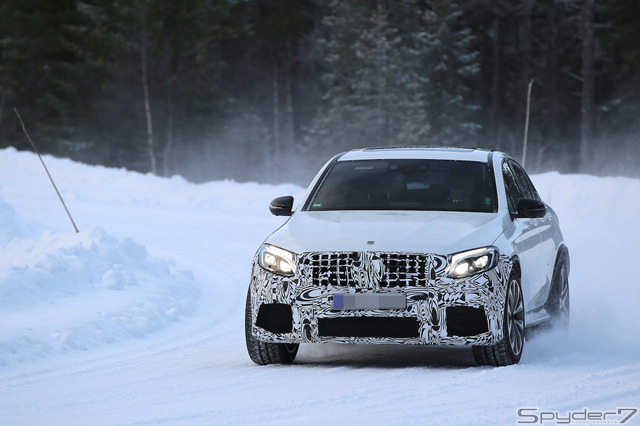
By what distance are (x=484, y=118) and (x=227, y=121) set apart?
1499 cm

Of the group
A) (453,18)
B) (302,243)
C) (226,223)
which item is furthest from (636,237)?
(453,18)

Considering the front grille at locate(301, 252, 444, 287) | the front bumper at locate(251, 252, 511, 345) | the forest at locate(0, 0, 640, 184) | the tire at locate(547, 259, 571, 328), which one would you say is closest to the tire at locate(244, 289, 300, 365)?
the front bumper at locate(251, 252, 511, 345)

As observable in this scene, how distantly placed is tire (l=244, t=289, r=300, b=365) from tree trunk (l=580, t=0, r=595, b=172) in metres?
44.5

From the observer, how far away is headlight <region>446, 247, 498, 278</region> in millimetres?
7410

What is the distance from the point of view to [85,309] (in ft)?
35.9

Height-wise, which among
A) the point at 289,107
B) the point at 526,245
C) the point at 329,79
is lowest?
the point at 289,107

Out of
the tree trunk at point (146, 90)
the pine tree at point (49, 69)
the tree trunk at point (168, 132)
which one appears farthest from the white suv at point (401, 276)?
the tree trunk at point (168, 132)

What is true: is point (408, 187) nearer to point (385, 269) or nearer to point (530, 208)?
point (530, 208)

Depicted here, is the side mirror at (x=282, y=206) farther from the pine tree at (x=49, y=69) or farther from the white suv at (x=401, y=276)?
the pine tree at (x=49, y=69)

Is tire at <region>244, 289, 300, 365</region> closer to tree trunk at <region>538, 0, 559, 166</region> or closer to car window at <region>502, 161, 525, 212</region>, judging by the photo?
car window at <region>502, 161, 525, 212</region>

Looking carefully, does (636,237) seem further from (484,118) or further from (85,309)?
(484,118)

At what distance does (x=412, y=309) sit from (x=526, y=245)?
152 cm

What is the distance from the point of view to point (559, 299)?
386 inches

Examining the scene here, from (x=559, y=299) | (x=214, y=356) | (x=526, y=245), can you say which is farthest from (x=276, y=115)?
(x=526, y=245)
